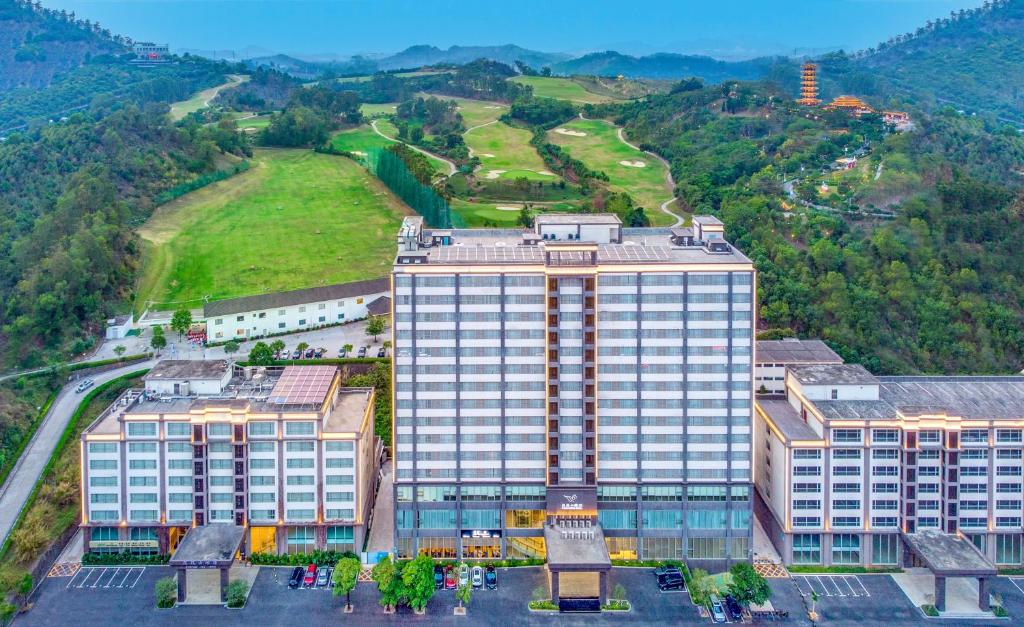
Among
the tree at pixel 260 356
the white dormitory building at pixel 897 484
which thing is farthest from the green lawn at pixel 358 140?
the white dormitory building at pixel 897 484

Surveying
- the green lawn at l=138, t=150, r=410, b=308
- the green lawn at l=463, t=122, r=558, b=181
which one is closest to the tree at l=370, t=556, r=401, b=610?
the green lawn at l=138, t=150, r=410, b=308

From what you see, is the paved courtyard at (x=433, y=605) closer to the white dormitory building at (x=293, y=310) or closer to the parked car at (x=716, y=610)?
the parked car at (x=716, y=610)

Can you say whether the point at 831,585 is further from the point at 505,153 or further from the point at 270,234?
the point at 505,153

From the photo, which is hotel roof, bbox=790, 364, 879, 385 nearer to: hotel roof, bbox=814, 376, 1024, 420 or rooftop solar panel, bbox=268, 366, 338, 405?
hotel roof, bbox=814, 376, 1024, 420

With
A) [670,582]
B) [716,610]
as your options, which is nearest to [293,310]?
[670,582]

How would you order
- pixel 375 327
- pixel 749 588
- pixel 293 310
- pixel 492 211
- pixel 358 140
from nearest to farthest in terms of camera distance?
pixel 749 588 → pixel 375 327 → pixel 293 310 → pixel 492 211 → pixel 358 140

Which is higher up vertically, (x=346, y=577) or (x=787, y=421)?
(x=787, y=421)
